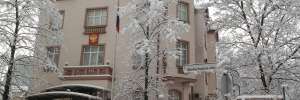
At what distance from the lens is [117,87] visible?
24125 mm

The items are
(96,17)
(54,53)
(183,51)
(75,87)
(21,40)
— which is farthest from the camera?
(54,53)

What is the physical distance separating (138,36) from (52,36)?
211 inches

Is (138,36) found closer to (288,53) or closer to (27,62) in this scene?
(27,62)

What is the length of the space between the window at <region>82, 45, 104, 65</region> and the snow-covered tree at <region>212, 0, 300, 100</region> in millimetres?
10032

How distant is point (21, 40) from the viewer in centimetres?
2164

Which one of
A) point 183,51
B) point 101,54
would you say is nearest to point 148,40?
point 183,51

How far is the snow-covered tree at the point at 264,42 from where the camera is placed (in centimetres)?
1956

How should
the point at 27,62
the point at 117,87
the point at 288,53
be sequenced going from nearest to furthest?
the point at 288,53 → the point at 27,62 → the point at 117,87

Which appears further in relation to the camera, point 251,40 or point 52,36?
point 52,36

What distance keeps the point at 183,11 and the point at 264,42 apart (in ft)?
31.8

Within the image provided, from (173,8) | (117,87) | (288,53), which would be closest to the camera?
(288,53)

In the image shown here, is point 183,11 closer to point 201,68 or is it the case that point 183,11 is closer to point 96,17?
point 96,17

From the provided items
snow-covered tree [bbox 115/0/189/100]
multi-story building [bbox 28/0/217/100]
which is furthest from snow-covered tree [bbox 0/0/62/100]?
snow-covered tree [bbox 115/0/189/100]

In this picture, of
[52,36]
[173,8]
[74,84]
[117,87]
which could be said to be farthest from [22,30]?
[173,8]
